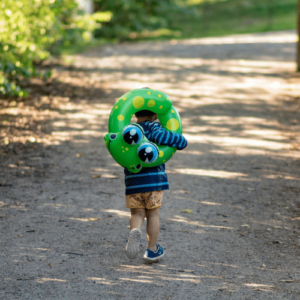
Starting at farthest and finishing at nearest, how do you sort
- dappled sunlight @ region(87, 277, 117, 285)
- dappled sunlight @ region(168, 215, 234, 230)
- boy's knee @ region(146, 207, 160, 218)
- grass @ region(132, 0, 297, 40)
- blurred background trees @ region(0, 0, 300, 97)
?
1. grass @ region(132, 0, 297, 40)
2. blurred background trees @ region(0, 0, 300, 97)
3. dappled sunlight @ region(168, 215, 234, 230)
4. boy's knee @ region(146, 207, 160, 218)
5. dappled sunlight @ region(87, 277, 117, 285)

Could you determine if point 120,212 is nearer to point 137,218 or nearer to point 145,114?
point 137,218

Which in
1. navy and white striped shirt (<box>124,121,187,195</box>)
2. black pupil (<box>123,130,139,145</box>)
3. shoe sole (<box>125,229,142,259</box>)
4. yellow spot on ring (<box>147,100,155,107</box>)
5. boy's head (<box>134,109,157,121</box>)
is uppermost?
yellow spot on ring (<box>147,100,155,107</box>)

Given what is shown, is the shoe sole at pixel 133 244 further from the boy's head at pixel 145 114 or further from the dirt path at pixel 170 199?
the boy's head at pixel 145 114

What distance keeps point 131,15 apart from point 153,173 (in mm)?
19973

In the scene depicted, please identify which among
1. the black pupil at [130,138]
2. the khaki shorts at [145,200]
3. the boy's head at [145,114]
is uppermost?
the boy's head at [145,114]

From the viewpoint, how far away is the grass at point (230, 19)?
25.3m

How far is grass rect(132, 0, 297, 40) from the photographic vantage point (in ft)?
83.1

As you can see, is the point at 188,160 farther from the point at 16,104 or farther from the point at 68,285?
the point at 16,104

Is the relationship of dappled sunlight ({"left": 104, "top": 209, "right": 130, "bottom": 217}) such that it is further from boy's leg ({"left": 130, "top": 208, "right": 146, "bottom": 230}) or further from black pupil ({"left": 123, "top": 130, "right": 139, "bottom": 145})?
black pupil ({"left": 123, "top": 130, "right": 139, "bottom": 145})

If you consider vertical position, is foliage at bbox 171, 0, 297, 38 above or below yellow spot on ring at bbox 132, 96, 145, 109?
below

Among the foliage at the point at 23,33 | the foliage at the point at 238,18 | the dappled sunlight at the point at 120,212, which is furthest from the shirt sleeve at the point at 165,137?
the foliage at the point at 238,18

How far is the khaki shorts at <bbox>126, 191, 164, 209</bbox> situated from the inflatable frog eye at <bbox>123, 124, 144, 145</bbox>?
1.56 feet

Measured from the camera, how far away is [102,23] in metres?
23.0

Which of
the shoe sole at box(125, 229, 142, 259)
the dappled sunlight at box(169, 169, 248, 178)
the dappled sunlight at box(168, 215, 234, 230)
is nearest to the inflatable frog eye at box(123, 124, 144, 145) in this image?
the shoe sole at box(125, 229, 142, 259)
